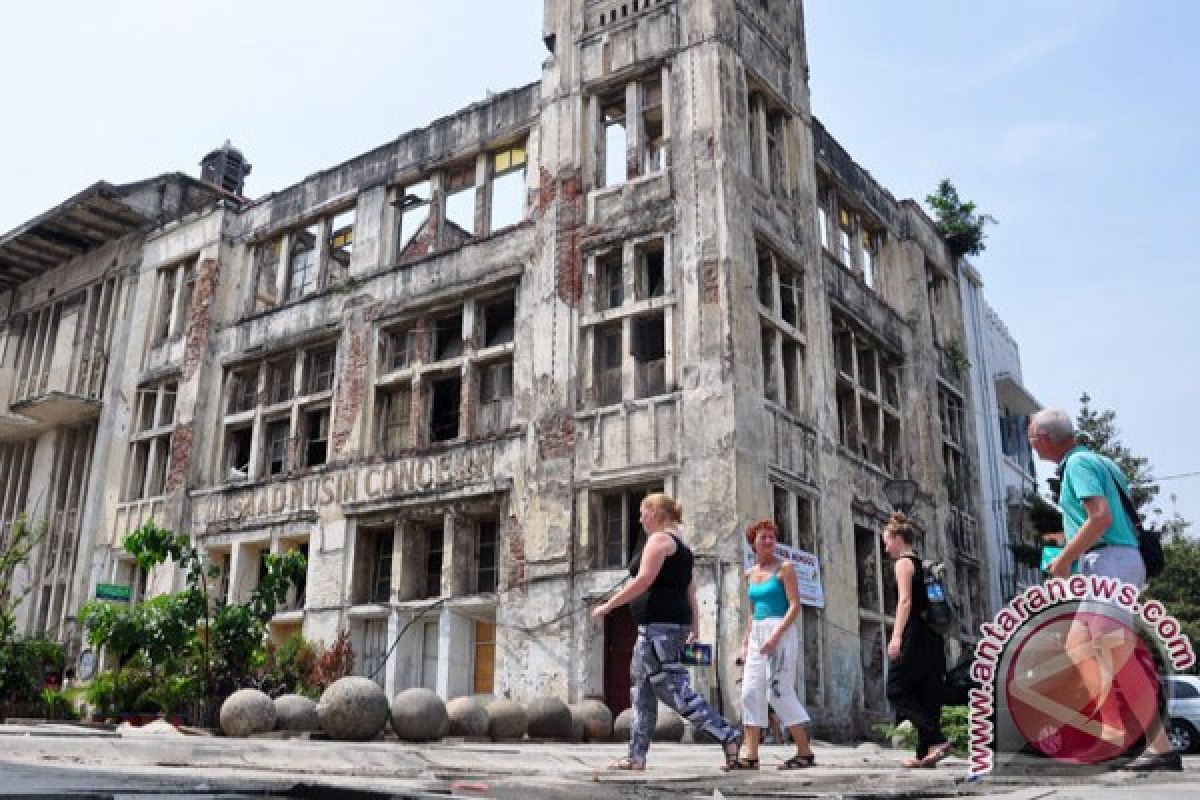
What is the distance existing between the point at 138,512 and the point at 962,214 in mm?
21701

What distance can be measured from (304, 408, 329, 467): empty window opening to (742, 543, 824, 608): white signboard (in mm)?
9937

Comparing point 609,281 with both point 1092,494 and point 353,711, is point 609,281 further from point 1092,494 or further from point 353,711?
point 1092,494

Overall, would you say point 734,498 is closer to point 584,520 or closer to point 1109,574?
point 584,520

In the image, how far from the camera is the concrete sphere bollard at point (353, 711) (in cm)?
1100

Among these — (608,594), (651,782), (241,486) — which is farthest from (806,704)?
(241,486)

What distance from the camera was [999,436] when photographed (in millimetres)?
27516

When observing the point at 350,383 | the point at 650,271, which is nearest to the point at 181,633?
the point at 350,383

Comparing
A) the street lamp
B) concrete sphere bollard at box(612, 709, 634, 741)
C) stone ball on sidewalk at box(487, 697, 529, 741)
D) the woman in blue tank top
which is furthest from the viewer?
the street lamp

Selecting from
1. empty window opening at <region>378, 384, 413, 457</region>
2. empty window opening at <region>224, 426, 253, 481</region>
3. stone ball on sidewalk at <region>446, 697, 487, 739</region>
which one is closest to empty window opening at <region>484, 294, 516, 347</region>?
empty window opening at <region>378, 384, 413, 457</region>

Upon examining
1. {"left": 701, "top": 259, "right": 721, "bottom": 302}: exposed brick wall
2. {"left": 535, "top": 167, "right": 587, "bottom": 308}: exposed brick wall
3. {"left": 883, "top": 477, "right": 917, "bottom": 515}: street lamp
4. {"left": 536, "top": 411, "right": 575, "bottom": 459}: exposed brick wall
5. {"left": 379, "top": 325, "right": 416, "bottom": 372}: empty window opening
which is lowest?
{"left": 883, "top": 477, "right": 917, "bottom": 515}: street lamp

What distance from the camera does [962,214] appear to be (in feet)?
89.4

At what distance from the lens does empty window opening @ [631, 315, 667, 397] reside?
16.6 meters

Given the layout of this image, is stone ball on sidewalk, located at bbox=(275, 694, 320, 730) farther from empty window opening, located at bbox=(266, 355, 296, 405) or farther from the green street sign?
empty window opening, located at bbox=(266, 355, 296, 405)

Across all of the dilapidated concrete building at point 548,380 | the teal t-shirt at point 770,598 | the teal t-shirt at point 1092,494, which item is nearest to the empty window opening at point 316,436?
the dilapidated concrete building at point 548,380
